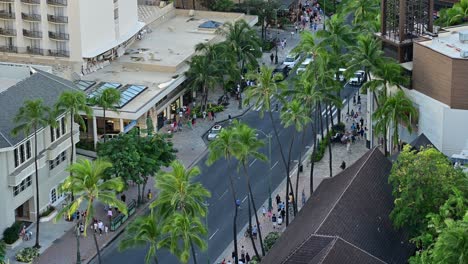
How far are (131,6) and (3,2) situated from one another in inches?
624

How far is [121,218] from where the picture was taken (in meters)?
95.8

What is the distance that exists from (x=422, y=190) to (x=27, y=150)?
3377cm

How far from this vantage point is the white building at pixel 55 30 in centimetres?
11869

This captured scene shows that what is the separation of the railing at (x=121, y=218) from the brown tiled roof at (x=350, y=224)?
17440 mm

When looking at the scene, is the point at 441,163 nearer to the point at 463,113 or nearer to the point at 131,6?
the point at 463,113

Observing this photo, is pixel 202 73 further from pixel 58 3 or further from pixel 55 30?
pixel 58 3

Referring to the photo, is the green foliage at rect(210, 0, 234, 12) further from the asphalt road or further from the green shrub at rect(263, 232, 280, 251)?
the green shrub at rect(263, 232, 280, 251)

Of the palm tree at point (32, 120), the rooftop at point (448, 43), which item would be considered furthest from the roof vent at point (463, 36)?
the palm tree at point (32, 120)

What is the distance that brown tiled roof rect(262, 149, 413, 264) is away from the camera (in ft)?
242

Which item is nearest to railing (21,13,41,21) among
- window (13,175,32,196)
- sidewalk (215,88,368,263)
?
window (13,175,32,196)

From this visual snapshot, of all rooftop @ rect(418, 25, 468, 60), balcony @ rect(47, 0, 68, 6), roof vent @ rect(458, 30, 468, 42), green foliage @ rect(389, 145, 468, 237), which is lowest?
green foliage @ rect(389, 145, 468, 237)

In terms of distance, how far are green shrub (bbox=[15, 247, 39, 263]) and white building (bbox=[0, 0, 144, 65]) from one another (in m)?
34.8

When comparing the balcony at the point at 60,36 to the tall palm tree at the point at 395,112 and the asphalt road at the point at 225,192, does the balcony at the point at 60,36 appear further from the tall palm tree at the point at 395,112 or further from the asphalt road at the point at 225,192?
the tall palm tree at the point at 395,112

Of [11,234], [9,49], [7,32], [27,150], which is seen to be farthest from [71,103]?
[9,49]
